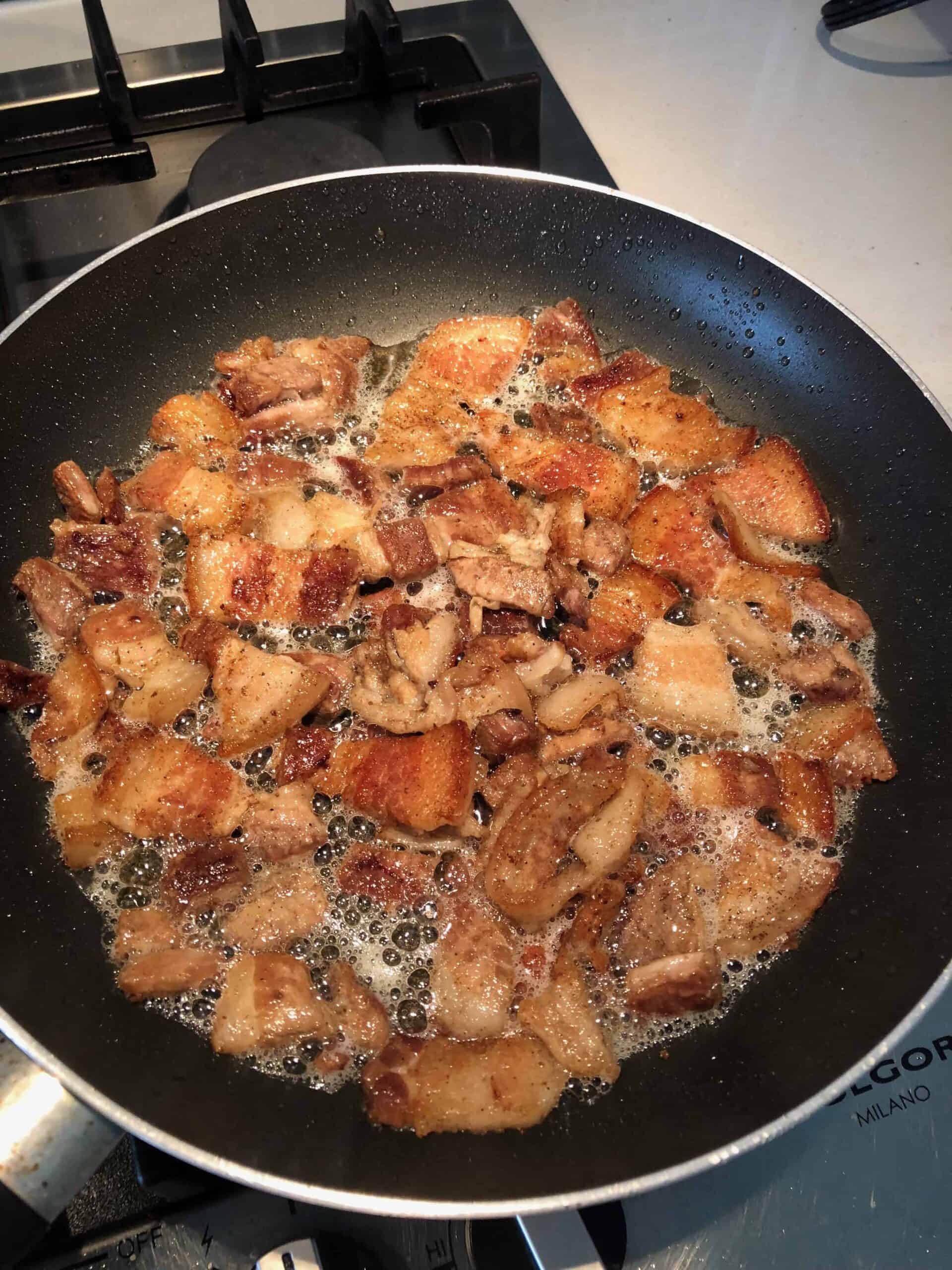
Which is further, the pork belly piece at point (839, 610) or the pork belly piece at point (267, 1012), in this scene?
the pork belly piece at point (839, 610)

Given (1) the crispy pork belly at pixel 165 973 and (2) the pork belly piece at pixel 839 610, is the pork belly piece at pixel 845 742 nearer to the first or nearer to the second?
(2) the pork belly piece at pixel 839 610

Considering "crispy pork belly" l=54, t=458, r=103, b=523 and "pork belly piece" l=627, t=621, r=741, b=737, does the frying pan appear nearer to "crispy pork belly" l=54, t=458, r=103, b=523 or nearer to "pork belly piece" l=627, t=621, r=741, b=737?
"crispy pork belly" l=54, t=458, r=103, b=523

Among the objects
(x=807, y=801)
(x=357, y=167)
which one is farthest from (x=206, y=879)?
(x=357, y=167)

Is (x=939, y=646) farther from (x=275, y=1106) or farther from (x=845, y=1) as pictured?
(x=845, y=1)

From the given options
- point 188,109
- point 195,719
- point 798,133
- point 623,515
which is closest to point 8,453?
point 195,719

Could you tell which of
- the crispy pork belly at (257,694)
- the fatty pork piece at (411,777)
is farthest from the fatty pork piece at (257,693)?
the fatty pork piece at (411,777)
